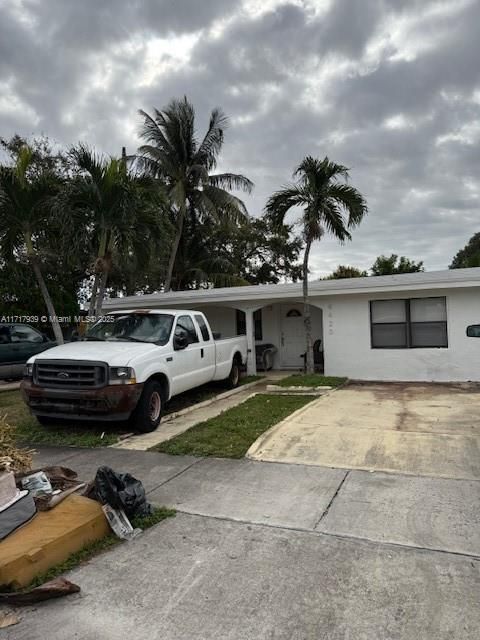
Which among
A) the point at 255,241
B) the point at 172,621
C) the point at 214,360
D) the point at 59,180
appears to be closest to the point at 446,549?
the point at 172,621

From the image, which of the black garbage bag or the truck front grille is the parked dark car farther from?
the black garbage bag

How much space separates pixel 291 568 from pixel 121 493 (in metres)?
1.59

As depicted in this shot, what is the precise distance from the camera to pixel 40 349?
1473 centimetres

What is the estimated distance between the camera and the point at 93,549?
12.7ft

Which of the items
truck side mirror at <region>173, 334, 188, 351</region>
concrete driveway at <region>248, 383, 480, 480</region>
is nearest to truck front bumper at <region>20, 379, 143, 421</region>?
truck side mirror at <region>173, 334, 188, 351</region>

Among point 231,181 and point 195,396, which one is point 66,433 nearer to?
point 195,396

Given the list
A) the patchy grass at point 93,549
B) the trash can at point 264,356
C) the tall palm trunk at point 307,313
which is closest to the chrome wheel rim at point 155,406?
the patchy grass at point 93,549

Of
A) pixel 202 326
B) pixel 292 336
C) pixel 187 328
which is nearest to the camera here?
pixel 187 328

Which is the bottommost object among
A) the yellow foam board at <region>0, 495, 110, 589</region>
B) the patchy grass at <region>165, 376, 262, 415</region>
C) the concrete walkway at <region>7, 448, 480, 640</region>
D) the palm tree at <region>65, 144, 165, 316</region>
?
the concrete walkway at <region>7, 448, 480, 640</region>

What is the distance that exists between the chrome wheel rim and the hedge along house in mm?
6794

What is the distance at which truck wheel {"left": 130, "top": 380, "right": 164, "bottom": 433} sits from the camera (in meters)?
7.49

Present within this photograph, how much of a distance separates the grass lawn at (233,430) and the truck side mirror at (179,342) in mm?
1380

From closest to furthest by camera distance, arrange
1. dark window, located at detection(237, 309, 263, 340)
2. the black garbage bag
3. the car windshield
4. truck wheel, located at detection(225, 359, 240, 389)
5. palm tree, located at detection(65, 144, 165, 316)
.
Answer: the black garbage bag, the car windshield, palm tree, located at detection(65, 144, 165, 316), truck wheel, located at detection(225, 359, 240, 389), dark window, located at detection(237, 309, 263, 340)

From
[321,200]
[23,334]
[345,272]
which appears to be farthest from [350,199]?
[345,272]
